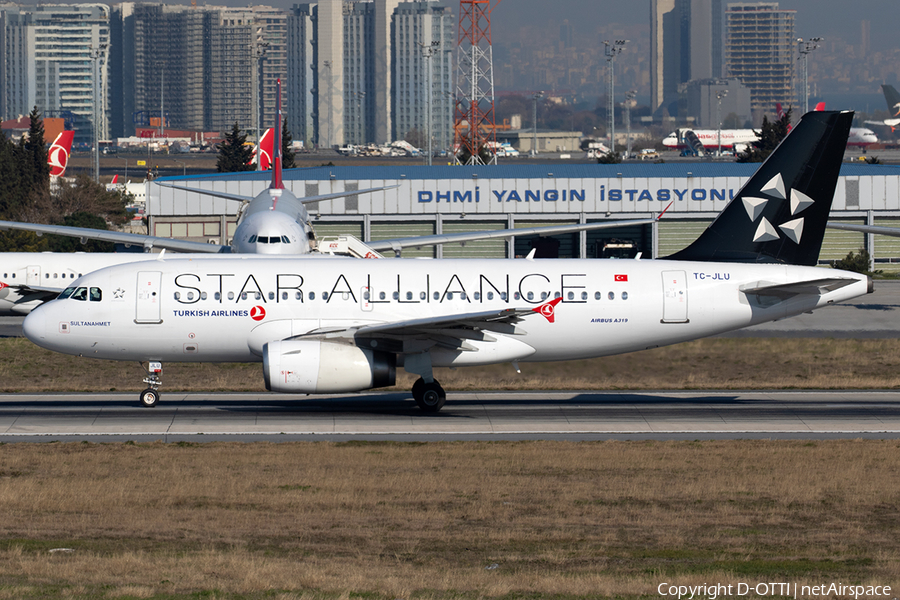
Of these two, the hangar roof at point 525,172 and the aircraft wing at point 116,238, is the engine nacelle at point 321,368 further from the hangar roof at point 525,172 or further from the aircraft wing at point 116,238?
the hangar roof at point 525,172

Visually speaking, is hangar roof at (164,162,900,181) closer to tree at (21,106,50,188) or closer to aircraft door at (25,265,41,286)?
tree at (21,106,50,188)

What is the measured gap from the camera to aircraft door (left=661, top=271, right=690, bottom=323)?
3544 centimetres

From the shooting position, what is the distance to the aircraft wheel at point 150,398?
118 ft

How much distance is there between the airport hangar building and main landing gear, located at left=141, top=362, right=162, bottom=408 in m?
51.6

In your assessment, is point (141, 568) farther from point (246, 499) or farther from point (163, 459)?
point (163, 459)

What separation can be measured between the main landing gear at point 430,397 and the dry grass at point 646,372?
215 centimetres

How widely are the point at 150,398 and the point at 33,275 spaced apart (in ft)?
81.3

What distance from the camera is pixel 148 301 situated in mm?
34688

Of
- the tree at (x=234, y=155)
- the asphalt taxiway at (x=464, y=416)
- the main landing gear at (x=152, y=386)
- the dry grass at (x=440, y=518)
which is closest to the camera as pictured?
the dry grass at (x=440, y=518)

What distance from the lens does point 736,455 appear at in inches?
1133

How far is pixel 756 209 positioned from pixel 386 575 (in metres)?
23.5

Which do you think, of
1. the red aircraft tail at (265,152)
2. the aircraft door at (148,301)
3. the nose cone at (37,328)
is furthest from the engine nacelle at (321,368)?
the red aircraft tail at (265,152)

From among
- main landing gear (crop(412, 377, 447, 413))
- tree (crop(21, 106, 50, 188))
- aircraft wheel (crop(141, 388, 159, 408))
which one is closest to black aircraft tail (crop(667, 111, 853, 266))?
main landing gear (crop(412, 377, 447, 413))

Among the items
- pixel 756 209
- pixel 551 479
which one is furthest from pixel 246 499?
pixel 756 209
